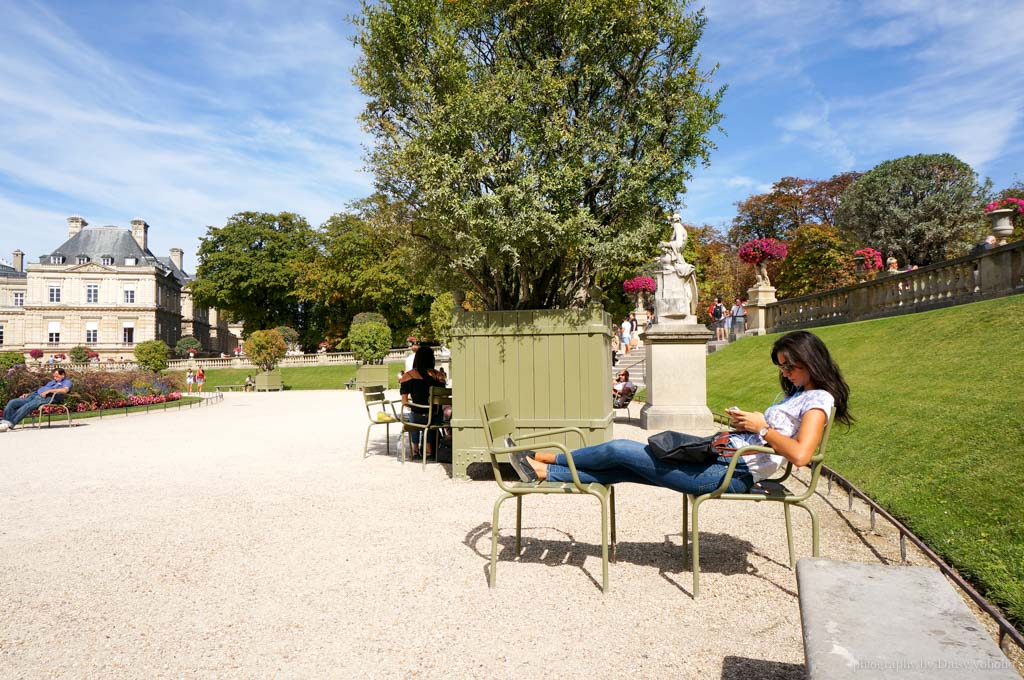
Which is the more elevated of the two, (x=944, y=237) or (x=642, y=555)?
(x=944, y=237)

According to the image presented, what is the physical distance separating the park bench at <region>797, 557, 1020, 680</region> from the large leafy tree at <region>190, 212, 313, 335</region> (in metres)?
52.3

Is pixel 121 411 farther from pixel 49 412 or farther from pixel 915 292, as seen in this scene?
pixel 915 292

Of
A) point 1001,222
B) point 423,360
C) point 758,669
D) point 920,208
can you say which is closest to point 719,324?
point 1001,222

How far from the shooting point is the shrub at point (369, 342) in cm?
3709

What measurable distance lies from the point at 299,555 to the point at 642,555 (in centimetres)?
241

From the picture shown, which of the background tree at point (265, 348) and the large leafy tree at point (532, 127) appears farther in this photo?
the background tree at point (265, 348)

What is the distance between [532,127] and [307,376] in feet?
111

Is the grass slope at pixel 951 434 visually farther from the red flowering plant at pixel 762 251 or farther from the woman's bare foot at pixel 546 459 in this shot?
the red flowering plant at pixel 762 251

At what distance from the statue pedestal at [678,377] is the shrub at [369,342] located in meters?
28.3

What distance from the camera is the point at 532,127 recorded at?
7160mm

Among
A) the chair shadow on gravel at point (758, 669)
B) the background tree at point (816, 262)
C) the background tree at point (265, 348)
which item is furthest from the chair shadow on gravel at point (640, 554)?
the background tree at point (816, 262)

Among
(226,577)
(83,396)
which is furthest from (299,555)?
(83,396)

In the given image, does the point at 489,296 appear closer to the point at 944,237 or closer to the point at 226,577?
the point at 226,577

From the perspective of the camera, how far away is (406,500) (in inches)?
243
